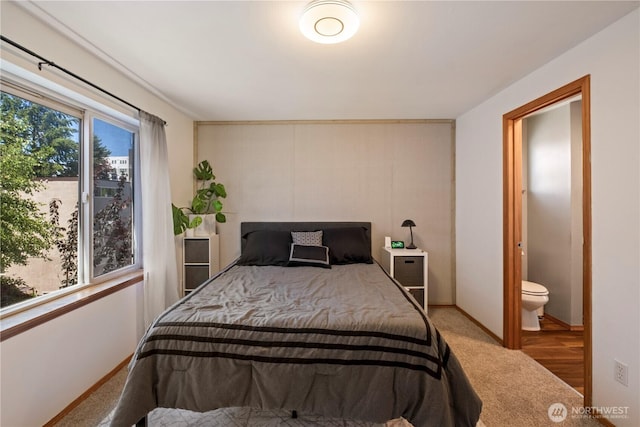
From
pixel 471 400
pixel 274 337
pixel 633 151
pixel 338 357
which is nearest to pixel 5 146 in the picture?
pixel 274 337

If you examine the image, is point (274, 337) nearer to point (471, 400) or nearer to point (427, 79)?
point (471, 400)

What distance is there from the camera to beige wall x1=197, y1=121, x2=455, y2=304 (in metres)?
3.68

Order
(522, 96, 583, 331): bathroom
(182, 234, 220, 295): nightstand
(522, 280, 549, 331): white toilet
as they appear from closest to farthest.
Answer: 1. (522, 280, 549, 331): white toilet
2. (522, 96, 583, 331): bathroom
3. (182, 234, 220, 295): nightstand

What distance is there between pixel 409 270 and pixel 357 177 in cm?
136

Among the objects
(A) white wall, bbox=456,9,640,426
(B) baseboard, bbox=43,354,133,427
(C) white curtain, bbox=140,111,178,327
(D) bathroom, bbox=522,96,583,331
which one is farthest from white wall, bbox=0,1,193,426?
(D) bathroom, bbox=522,96,583,331

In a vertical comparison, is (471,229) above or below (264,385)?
above

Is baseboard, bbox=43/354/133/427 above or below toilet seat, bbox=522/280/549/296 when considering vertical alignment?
below

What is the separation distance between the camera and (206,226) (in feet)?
11.4

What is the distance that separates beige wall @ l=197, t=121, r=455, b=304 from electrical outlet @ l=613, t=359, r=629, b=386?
2.02 meters

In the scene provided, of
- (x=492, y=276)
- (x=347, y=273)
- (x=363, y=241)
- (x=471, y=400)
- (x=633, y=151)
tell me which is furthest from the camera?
(x=363, y=241)

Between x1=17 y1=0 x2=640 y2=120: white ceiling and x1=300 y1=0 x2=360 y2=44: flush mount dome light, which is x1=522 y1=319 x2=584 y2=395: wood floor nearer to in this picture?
x1=17 y1=0 x2=640 y2=120: white ceiling

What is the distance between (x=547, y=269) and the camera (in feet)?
11.1

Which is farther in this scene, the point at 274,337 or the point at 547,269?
the point at 547,269

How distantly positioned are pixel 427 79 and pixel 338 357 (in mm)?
2364
